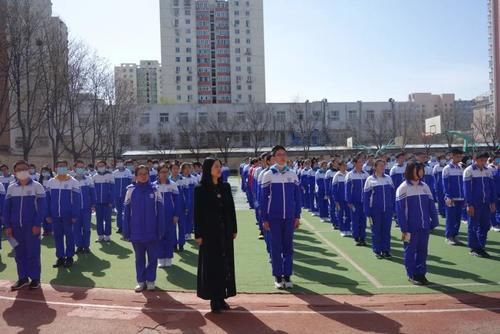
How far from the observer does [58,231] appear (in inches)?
380

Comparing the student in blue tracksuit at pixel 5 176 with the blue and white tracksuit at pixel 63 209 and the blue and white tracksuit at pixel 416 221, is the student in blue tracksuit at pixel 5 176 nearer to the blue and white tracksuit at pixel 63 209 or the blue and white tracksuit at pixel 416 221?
the blue and white tracksuit at pixel 63 209

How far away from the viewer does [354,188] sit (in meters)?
11.3

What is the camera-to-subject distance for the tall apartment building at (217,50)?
4117 inches

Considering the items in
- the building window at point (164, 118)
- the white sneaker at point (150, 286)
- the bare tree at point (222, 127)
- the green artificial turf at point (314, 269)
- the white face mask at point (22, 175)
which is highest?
the building window at point (164, 118)

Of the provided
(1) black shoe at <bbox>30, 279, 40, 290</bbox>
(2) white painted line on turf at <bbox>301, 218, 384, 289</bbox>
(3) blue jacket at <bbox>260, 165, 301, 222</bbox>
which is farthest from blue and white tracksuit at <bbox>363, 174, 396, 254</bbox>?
(1) black shoe at <bbox>30, 279, 40, 290</bbox>

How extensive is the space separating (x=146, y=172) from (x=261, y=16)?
104092mm

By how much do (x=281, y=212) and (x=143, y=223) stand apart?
7.28 feet

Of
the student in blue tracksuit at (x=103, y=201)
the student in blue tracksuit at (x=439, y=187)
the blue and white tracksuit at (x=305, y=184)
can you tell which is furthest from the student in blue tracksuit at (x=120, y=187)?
the student in blue tracksuit at (x=439, y=187)

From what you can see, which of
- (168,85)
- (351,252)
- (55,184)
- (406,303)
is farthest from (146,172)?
(168,85)

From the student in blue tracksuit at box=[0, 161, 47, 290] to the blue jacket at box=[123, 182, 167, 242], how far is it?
1787mm

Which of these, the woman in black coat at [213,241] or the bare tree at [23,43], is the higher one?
the bare tree at [23,43]

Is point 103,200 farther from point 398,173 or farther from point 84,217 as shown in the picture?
point 398,173

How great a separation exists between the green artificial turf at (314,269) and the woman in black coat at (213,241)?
45.3 inches

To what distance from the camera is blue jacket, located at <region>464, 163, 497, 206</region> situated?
31.2ft
